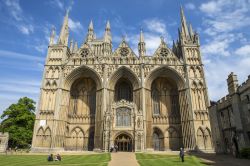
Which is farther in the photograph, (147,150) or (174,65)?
(174,65)

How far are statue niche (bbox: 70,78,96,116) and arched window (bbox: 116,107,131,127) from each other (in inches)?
283

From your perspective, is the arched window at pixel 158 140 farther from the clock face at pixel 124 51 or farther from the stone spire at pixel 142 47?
the clock face at pixel 124 51

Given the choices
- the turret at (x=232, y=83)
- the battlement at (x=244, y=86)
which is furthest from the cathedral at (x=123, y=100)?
the battlement at (x=244, y=86)

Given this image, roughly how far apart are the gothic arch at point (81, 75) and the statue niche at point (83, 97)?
214 centimetres

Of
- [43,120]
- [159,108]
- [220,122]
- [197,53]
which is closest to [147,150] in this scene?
[159,108]

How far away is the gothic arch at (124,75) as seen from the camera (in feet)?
124

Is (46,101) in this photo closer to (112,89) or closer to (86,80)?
(86,80)

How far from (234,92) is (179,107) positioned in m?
16.8

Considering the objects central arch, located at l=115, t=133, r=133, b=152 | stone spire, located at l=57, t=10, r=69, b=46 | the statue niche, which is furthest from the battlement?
stone spire, located at l=57, t=10, r=69, b=46

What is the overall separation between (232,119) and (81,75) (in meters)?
28.2

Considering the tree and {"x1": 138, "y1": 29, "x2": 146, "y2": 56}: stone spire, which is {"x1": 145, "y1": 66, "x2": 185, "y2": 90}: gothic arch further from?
the tree

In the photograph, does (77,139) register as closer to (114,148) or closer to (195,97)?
(114,148)

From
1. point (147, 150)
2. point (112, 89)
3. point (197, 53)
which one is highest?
point (197, 53)

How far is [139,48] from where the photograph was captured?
132 feet
